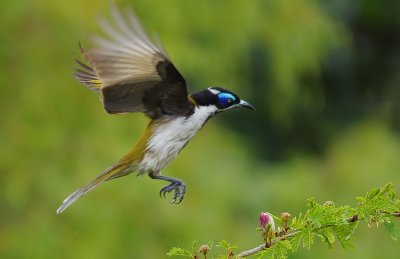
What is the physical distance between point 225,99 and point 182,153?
9.70 feet

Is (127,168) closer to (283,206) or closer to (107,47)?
(107,47)

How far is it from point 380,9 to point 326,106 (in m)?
1.49

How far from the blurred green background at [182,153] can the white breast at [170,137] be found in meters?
1.55

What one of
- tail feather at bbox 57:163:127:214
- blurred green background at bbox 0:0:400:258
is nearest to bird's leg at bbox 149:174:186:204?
tail feather at bbox 57:163:127:214

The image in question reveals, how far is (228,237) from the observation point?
797cm

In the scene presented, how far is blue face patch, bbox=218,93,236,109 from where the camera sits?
15.5 ft

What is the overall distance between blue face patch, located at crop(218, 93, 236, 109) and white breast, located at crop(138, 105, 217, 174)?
0.04 m

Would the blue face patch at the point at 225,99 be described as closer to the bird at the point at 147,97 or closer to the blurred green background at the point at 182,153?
the bird at the point at 147,97

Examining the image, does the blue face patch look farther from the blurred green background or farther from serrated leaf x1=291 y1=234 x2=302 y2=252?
the blurred green background

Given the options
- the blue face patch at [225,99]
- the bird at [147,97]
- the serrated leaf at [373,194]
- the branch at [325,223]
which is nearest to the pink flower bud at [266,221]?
the branch at [325,223]

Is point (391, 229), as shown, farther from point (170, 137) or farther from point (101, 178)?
point (101, 178)

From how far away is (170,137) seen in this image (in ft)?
15.4

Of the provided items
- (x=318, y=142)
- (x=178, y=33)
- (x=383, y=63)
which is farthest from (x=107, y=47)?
(x=383, y=63)

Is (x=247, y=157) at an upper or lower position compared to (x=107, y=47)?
lower
